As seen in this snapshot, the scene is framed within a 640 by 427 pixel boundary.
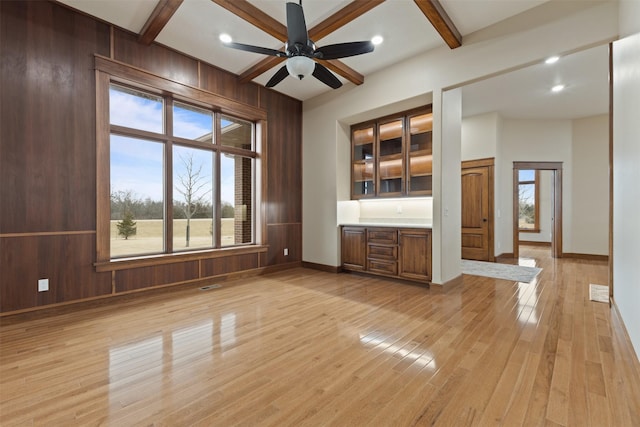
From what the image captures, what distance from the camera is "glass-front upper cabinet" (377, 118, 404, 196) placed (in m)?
4.98

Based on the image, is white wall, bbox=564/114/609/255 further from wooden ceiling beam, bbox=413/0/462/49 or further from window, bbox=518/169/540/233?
wooden ceiling beam, bbox=413/0/462/49

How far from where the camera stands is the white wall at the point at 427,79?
306cm

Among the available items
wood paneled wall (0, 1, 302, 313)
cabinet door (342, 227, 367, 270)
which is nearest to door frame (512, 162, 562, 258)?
cabinet door (342, 227, 367, 270)

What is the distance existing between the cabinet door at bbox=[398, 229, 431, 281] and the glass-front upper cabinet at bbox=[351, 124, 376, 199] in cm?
123

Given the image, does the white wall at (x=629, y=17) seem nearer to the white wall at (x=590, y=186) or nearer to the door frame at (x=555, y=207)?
the door frame at (x=555, y=207)

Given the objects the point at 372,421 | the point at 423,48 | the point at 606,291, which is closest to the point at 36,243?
the point at 372,421

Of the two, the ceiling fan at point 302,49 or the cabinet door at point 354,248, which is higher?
the ceiling fan at point 302,49

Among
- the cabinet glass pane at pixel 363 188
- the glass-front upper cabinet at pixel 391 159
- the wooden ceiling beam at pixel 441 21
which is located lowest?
the cabinet glass pane at pixel 363 188

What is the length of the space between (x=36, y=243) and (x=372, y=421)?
3799 millimetres

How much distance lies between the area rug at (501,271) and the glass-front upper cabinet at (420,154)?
6.42 feet

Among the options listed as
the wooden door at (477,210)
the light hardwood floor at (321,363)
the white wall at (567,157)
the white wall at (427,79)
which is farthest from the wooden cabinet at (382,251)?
the white wall at (567,157)

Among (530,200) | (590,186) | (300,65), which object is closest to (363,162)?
(300,65)

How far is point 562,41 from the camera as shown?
10.2 feet

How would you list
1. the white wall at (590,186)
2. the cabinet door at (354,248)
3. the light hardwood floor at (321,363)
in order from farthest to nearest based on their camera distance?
the white wall at (590,186), the cabinet door at (354,248), the light hardwood floor at (321,363)
